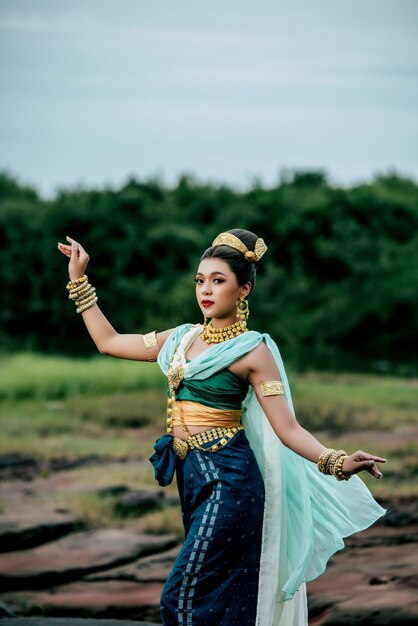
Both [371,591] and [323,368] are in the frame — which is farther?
[323,368]

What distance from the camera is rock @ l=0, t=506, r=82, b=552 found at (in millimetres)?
6305

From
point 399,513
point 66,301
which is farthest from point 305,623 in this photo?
point 66,301

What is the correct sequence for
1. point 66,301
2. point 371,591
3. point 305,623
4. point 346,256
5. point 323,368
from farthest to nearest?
point 346,256 < point 66,301 < point 323,368 < point 371,591 < point 305,623

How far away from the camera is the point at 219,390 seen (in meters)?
3.44

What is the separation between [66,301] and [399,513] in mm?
11810

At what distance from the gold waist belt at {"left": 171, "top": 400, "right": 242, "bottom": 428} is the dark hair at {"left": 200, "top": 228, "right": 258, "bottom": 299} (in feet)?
1.48

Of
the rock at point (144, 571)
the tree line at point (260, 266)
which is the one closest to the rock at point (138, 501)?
the rock at point (144, 571)

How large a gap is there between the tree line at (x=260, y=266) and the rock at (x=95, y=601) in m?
11.3

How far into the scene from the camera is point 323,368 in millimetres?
16188

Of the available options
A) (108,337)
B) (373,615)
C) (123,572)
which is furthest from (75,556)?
(108,337)

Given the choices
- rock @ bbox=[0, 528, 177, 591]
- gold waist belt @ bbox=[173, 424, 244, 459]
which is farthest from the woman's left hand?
rock @ bbox=[0, 528, 177, 591]

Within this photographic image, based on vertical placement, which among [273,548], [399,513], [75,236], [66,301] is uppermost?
[75,236]

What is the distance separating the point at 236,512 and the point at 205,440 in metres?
0.26

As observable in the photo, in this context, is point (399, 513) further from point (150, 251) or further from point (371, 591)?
point (150, 251)
